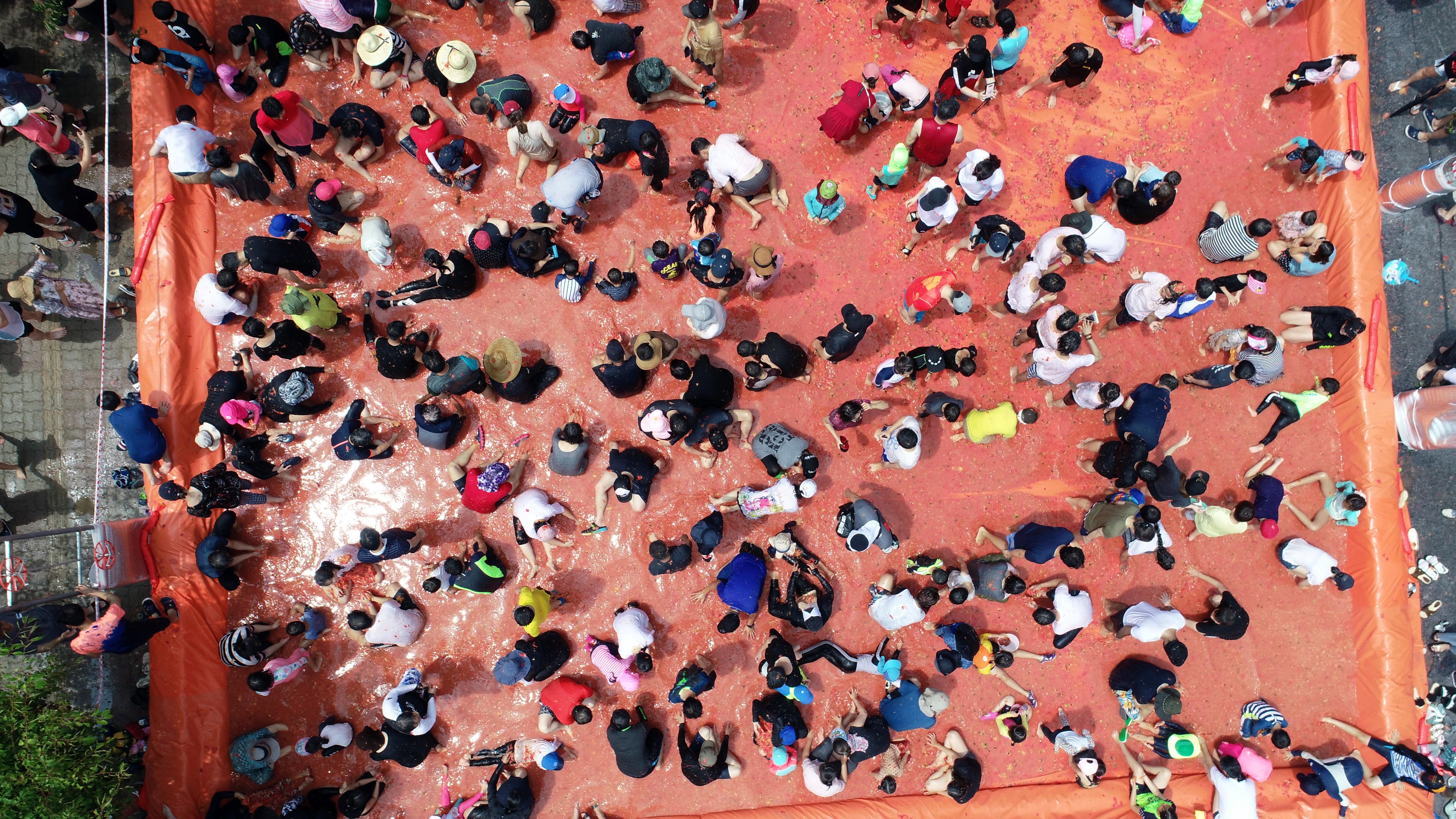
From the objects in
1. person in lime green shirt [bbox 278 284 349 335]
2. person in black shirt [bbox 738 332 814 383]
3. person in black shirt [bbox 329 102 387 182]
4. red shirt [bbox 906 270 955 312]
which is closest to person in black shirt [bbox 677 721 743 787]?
person in black shirt [bbox 738 332 814 383]

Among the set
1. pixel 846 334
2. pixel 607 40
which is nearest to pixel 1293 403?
pixel 846 334

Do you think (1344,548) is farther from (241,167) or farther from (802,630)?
(241,167)

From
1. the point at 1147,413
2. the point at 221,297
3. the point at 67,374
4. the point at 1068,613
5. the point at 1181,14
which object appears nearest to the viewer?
the point at 221,297

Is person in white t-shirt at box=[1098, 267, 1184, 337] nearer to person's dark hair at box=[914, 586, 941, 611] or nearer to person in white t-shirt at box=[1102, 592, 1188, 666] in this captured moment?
person in white t-shirt at box=[1102, 592, 1188, 666]

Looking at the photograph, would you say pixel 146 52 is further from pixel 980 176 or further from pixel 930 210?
pixel 980 176

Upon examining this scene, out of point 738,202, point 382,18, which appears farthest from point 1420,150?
point 382,18
